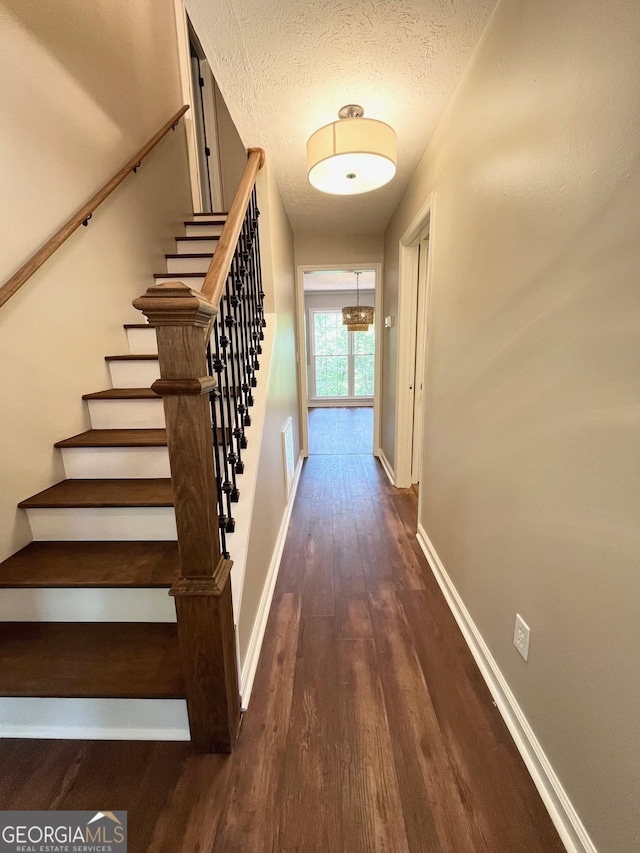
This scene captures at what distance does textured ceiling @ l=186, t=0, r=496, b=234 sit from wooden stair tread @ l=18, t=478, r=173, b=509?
72.2 inches

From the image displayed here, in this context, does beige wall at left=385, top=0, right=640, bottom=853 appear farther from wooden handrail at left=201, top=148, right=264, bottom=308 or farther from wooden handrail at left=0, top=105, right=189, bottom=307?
wooden handrail at left=0, top=105, right=189, bottom=307

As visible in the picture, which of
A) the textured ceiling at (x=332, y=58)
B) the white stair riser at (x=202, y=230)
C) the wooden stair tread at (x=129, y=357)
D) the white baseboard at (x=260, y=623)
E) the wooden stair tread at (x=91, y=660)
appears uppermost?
the textured ceiling at (x=332, y=58)

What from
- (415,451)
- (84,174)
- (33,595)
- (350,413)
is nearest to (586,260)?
(33,595)

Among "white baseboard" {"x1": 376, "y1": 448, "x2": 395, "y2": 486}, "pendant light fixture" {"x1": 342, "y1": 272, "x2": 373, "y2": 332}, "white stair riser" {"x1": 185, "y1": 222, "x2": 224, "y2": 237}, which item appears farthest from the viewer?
"pendant light fixture" {"x1": 342, "y1": 272, "x2": 373, "y2": 332}

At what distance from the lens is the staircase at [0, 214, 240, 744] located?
116 cm

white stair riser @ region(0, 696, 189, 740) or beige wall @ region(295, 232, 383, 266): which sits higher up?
beige wall @ region(295, 232, 383, 266)

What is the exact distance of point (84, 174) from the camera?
180 cm

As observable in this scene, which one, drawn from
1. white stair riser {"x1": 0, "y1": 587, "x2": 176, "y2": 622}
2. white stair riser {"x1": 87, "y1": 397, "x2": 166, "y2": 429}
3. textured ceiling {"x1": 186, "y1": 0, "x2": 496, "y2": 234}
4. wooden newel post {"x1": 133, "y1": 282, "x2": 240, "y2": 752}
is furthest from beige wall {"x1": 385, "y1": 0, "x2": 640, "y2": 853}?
white stair riser {"x1": 87, "y1": 397, "x2": 166, "y2": 429}

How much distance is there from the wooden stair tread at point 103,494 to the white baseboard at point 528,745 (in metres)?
1.44

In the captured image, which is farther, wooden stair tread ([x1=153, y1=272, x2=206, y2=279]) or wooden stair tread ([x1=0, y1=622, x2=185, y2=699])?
wooden stair tread ([x1=153, y1=272, x2=206, y2=279])

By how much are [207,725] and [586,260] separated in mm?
1756

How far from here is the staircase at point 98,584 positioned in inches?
45.6

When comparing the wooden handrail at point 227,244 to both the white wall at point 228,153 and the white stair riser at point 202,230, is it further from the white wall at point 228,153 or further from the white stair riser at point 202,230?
the white wall at point 228,153

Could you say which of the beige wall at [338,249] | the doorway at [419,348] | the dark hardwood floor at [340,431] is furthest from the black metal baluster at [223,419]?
the dark hardwood floor at [340,431]
